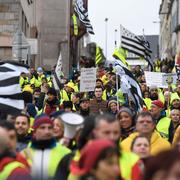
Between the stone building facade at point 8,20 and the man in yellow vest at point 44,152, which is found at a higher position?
the stone building facade at point 8,20

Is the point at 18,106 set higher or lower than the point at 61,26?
lower

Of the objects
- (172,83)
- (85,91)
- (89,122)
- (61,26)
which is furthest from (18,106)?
(61,26)

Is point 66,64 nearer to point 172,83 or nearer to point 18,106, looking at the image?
point 172,83

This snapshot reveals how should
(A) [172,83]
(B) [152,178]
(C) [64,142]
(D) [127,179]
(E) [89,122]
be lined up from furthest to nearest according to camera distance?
(A) [172,83] < (C) [64,142] < (E) [89,122] < (D) [127,179] < (B) [152,178]

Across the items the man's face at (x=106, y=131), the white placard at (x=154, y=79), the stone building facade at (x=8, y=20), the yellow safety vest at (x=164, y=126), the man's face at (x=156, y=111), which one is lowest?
the yellow safety vest at (x=164, y=126)

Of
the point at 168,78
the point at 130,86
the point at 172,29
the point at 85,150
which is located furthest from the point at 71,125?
the point at 172,29

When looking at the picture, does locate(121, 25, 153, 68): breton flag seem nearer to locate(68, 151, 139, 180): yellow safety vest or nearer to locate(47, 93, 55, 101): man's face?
locate(47, 93, 55, 101): man's face

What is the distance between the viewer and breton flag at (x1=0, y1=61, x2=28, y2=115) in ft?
32.3

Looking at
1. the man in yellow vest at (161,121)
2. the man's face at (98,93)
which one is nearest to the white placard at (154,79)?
the man's face at (98,93)

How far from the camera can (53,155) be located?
6.38m

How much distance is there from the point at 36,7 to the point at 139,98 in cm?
3365

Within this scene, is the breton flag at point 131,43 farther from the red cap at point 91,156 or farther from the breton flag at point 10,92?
the red cap at point 91,156

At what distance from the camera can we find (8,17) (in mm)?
30641

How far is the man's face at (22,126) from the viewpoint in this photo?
25.9 ft
